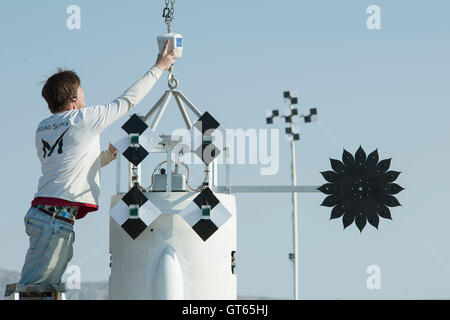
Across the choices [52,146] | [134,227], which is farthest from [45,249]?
[134,227]

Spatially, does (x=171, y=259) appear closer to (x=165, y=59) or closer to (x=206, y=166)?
(x=206, y=166)

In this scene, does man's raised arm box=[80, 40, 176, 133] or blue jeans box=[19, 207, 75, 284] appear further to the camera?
man's raised arm box=[80, 40, 176, 133]

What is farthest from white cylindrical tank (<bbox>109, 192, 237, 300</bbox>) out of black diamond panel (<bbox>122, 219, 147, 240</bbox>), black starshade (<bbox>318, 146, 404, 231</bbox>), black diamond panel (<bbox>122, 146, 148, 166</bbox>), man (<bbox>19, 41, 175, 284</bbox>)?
black starshade (<bbox>318, 146, 404, 231</bbox>)

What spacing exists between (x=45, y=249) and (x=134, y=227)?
149 cm

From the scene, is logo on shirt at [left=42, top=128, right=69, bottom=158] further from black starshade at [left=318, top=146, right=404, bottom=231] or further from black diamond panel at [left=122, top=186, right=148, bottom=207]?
black starshade at [left=318, top=146, right=404, bottom=231]

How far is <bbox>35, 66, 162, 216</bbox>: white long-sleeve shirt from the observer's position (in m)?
12.0

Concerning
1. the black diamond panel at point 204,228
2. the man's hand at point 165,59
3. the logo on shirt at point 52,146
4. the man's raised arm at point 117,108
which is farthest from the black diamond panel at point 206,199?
the logo on shirt at point 52,146

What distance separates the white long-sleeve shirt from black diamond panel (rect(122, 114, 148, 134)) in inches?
28.2

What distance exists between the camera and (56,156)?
475 inches

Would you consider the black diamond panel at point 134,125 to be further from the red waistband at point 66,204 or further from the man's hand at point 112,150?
the red waistband at point 66,204

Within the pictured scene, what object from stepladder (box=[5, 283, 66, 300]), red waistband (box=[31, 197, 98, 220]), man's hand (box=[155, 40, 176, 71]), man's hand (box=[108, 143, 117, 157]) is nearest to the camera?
stepladder (box=[5, 283, 66, 300])

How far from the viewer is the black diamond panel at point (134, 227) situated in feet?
42.3
